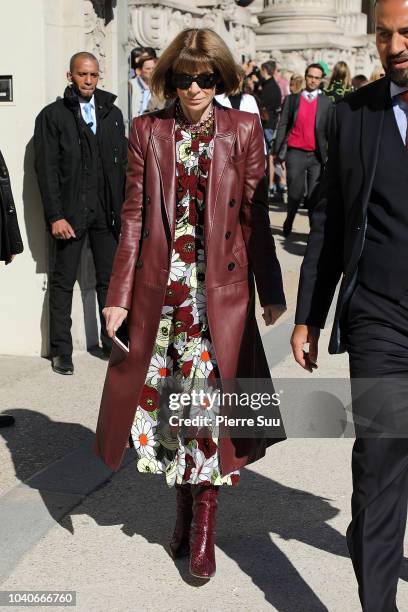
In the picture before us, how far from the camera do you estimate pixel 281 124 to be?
12.3 meters

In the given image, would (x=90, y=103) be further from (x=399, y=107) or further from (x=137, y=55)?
(x=137, y=55)

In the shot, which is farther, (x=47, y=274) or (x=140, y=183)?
(x=47, y=274)

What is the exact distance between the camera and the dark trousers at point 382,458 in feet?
11.0

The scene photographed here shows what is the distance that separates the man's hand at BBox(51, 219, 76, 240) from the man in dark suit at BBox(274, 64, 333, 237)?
5.27m

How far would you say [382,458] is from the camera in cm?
337

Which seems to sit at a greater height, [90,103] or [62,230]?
[90,103]

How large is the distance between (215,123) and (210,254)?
49 cm

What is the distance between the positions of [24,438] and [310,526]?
1.79 m

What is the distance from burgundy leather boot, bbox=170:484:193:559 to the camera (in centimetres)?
431

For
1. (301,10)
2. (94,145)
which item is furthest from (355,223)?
(301,10)

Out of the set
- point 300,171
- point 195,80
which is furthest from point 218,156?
point 300,171

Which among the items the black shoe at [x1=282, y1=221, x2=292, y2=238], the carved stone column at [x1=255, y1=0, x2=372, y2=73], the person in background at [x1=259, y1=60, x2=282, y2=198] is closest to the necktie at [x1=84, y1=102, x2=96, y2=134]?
the black shoe at [x1=282, y1=221, x2=292, y2=238]

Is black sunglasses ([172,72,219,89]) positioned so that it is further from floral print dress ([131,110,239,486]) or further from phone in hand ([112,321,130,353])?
phone in hand ([112,321,130,353])

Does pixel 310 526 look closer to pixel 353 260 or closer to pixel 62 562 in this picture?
pixel 62 562
